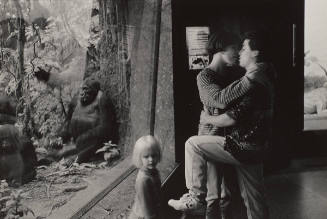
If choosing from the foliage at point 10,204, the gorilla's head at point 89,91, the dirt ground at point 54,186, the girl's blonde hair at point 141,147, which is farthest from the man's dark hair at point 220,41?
the foliage at point 10,204

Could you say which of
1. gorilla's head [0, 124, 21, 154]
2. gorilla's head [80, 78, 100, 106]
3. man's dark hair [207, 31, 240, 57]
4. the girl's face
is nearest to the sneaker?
the girl's face

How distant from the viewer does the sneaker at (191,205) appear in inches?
146

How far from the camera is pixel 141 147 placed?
11.3ft

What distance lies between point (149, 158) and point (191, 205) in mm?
706

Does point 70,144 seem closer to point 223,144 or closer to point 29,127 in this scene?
point 29,127

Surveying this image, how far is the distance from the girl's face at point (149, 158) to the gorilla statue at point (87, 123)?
0.38 m

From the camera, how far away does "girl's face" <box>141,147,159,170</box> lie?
3.35 meters

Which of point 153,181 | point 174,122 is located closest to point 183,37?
point 174,122

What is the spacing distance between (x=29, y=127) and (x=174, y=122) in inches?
58.7

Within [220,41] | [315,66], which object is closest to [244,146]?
[220,41]

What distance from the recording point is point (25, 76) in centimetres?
299

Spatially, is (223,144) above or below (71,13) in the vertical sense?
below

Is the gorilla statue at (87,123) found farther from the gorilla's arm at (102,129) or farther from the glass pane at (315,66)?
the glass pane at (315,66)

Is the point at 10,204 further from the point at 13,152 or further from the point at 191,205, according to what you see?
the point at 191,205
